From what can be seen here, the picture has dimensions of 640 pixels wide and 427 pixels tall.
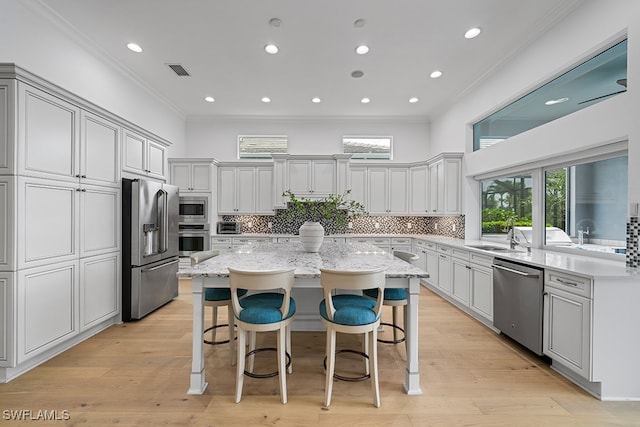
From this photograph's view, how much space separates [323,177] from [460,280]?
3261mm

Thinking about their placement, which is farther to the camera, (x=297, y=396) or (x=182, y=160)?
(x=182, y=160)

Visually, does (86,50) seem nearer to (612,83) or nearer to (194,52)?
(194,52)

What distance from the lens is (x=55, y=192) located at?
2615 millimetres

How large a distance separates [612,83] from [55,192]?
522cm

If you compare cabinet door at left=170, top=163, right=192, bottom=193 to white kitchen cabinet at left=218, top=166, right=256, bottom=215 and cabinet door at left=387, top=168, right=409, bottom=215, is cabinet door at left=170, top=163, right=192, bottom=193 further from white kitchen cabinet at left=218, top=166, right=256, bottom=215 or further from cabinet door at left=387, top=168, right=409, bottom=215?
cabinet door at left=387, top=168, right=409, bottom=215

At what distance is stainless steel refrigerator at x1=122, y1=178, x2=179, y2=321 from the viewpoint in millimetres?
3514

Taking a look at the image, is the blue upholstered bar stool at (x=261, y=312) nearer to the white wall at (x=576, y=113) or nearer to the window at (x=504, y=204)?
the white wall at (x=576, y=113)

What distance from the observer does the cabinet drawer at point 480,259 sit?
134 inches

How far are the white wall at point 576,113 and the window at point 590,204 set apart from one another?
1.00 feet

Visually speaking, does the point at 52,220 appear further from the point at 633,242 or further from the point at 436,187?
the point at 436,187

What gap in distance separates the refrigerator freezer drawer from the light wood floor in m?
0.60

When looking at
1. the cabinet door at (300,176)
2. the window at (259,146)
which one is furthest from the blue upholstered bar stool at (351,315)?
the window at (259,146)

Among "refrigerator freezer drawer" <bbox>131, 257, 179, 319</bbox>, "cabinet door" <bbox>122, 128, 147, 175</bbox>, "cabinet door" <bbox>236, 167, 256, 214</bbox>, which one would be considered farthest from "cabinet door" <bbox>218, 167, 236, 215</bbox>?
"cabinet door" <bbox>122, 128, 147, 175</bbox>

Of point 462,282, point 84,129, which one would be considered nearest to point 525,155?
point 462,282
